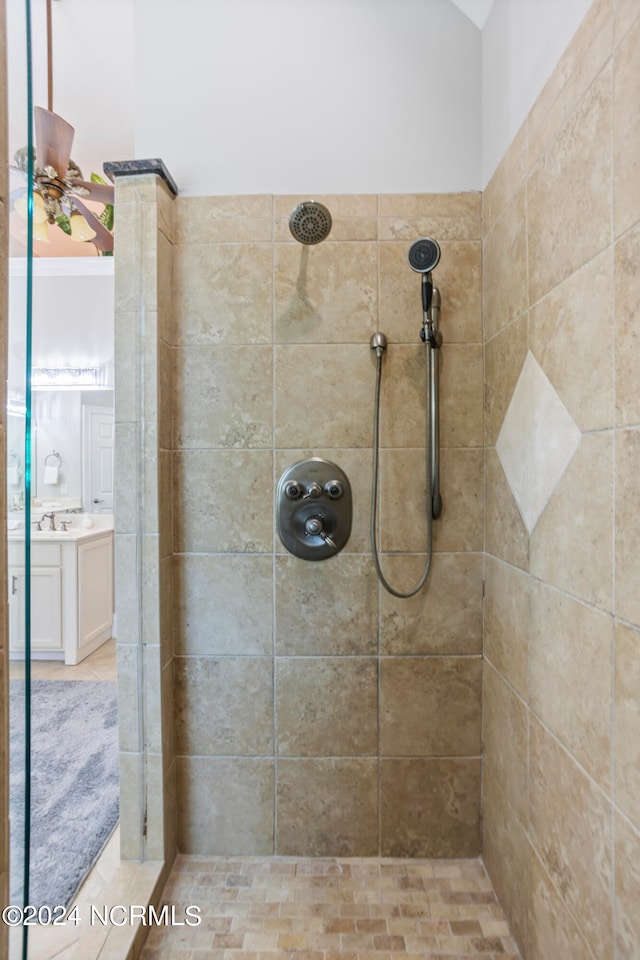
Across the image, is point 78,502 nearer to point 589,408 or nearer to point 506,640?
point 506,640

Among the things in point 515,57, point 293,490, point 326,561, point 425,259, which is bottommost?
point 326,561

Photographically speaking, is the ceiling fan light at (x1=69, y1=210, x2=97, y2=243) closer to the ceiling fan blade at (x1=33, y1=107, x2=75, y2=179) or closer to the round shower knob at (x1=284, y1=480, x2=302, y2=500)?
the ceiling fan blade at (x1=33, y1=107, x2=75, y2=179)

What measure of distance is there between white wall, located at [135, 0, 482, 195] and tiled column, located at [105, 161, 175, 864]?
0.25 m

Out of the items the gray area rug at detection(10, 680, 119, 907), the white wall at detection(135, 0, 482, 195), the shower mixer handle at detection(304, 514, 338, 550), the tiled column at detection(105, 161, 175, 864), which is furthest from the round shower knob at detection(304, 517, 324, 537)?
the white wall at detection(135, 0, 482, 195)

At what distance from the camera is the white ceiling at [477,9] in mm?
1258

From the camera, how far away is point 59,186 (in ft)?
5.57

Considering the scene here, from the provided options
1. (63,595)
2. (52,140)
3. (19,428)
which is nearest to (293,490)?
(19,428)

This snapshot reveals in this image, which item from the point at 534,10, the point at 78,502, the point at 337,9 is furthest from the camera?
the point at 78,502

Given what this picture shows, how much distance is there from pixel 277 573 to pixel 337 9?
163 centimetres

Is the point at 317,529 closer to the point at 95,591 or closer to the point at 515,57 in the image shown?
the point at 515,57

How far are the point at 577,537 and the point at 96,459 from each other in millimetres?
3169

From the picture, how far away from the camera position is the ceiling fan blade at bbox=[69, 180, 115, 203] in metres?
1.75

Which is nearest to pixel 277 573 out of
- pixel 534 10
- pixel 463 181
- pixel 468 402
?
pixel 468 402

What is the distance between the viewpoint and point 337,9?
1300 mm
